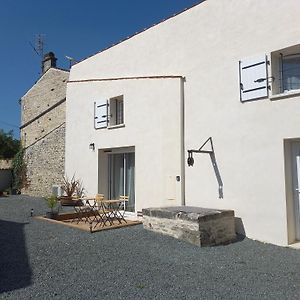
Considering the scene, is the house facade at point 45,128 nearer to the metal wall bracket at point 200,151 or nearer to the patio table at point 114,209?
the patio table at point 114,209

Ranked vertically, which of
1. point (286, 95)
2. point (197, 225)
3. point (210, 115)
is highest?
point (286, 95)

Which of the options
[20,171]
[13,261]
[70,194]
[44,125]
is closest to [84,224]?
[13,261]

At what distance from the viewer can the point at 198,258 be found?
6.63 meters

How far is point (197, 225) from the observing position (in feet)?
24.6

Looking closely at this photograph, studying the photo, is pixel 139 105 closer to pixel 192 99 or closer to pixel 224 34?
pixel 192 99

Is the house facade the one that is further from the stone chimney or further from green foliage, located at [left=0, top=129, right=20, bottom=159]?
green foliage, located at [left=0, top=129, right=20, bottom=159]

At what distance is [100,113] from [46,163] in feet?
19.1

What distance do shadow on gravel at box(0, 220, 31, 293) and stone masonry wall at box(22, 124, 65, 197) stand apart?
7229 millimetres

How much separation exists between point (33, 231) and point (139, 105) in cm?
497

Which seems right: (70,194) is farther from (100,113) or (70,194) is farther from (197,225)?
(197,225)

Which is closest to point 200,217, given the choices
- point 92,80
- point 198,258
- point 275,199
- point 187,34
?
point 198,258

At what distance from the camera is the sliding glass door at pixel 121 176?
11.6 meters

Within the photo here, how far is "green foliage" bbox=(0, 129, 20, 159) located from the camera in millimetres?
30438

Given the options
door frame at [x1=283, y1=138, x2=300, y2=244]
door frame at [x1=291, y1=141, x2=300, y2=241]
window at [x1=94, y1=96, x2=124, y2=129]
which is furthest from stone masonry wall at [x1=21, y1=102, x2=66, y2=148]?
door frame at [x1=291, y1=141, x2=300, y2=241]
